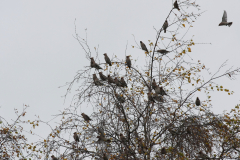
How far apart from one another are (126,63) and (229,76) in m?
2.46

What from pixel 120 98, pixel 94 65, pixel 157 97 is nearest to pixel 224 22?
pixel 157 97

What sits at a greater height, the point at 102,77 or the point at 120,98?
the point at 102,77

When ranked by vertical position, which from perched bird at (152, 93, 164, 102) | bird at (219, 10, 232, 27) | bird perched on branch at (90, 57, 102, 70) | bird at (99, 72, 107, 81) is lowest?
perched bird at (152, 93, 164, 102)

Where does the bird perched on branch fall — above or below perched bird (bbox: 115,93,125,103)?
above

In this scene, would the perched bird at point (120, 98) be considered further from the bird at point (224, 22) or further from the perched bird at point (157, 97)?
the bird at point (224, 22)

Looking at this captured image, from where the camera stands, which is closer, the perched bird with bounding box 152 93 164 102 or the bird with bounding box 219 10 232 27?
the perched bird with bounding box 152 93 164 102

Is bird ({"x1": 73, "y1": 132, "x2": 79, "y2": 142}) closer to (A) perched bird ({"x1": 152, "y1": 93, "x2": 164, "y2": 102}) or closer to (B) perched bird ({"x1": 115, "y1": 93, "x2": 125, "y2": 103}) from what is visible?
(B) perched bird ({"x1": 115, "y1": 93, "x2": 125, "y2": 103})

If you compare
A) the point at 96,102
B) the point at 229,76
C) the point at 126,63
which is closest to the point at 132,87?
the point at 126,63

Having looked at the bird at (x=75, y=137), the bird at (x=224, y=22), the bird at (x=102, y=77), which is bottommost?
the bird at (x=75, y=137)

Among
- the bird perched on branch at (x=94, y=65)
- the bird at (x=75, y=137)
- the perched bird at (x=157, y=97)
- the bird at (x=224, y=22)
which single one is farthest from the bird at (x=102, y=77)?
the bird at (x=224, y=22)

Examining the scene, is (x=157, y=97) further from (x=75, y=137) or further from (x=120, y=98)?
(x=75, y=137)

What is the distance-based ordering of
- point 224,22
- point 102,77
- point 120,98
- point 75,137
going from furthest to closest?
point 224,22 → point 102,77 → point 120,98 → point 75,137

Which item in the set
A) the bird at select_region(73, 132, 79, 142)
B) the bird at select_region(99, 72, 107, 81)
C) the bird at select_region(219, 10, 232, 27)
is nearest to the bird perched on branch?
the bird at select_region(99, 72, 107, 81)

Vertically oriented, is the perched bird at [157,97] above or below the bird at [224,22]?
below
